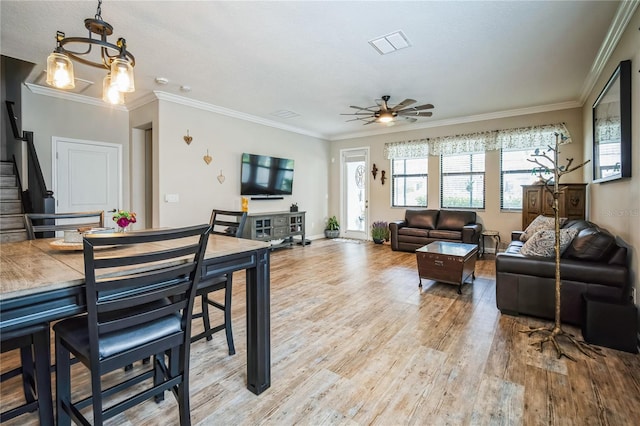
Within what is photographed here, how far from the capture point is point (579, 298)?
8.87 ft

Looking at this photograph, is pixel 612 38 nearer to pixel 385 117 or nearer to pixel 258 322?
pixel 385 117

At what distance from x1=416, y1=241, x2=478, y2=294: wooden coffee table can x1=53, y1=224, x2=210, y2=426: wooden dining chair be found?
3127 mm

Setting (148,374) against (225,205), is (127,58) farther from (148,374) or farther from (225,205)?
(225,205)

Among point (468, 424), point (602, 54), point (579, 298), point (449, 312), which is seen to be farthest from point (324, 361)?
point (602, 54)

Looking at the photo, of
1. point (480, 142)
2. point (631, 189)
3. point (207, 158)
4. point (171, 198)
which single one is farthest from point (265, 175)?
point (631, 189)

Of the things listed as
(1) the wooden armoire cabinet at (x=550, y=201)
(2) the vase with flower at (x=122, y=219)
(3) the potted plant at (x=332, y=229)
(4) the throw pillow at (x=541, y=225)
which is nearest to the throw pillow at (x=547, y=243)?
(4) the throw pillow at (x=541, y=225)

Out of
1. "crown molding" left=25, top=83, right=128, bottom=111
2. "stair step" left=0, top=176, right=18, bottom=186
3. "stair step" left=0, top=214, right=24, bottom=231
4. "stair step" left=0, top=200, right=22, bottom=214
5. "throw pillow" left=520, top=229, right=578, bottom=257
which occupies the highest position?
"crown molding" left=25, top=83, right=128, bottom=111

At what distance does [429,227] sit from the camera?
6484 millimetres

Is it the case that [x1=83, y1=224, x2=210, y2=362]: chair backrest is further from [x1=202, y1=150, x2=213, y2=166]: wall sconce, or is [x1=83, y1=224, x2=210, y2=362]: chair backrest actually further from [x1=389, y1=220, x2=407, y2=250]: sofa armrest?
[x1=389, y1=220, x2=407, y2=250]: sofa armrest

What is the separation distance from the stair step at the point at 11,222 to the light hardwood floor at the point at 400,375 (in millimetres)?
2480

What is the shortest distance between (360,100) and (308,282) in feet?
10.2

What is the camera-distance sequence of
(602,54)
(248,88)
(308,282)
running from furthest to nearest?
(248,88)
(308,282)
(602,54)

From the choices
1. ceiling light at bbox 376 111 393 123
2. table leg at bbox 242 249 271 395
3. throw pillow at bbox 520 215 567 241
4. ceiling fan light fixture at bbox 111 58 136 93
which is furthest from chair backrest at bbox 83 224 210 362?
throw pillow at bbox 520 215 567 241

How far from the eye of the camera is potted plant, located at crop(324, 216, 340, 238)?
8164 millimetres
